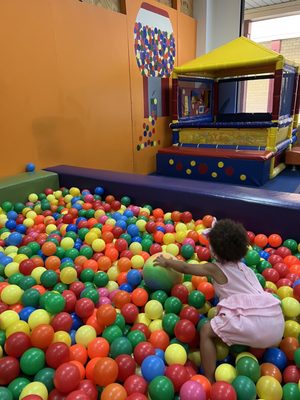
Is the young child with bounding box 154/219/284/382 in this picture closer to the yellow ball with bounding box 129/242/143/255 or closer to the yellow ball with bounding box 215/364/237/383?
the yellow ball with bounding box 215/364/237/383

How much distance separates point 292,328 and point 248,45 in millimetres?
3704

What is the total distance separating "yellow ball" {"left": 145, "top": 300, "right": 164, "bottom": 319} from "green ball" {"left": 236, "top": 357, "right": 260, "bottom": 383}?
1.12 ft

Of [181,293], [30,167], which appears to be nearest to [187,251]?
[181,293]

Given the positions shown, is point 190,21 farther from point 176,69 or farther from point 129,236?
point 129,236

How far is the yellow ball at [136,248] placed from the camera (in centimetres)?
163

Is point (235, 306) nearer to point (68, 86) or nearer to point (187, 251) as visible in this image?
point (187, 251)

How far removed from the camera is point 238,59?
376cm

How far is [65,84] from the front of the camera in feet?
9.43

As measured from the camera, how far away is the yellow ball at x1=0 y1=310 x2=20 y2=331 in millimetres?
1095

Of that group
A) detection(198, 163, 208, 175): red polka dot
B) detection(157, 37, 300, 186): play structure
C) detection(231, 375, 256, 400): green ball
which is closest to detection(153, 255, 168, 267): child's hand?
detection(231, 375, 256, 400): green ball

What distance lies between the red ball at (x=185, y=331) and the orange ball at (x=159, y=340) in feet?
0.13

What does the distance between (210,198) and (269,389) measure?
3.52 feet

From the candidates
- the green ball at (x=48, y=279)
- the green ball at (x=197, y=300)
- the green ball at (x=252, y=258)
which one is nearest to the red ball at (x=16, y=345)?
the green ball at (x=48, y=279)

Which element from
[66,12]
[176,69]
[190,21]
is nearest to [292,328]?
[66,12]
